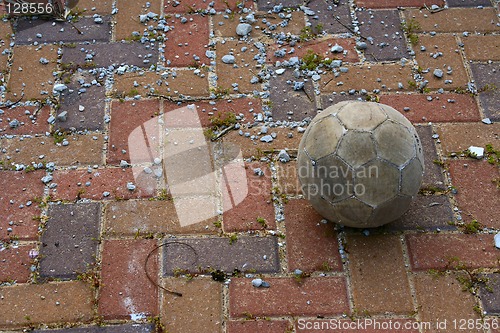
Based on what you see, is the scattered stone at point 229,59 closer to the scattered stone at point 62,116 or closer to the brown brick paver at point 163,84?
the brown brick paver at point 163,84

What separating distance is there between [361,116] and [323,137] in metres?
0.22

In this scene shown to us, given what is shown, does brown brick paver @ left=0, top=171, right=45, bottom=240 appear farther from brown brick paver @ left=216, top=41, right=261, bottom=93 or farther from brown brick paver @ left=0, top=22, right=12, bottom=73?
brown brick paver @ left=216, top=41, right=261, bottom=93

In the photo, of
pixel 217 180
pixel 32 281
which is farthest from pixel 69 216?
pixel 217 180

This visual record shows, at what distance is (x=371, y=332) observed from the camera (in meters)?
3.62

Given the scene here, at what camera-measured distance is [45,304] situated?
12.2ft

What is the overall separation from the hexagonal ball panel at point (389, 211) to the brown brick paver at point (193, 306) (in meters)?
0.91

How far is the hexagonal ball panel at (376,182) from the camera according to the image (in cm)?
349

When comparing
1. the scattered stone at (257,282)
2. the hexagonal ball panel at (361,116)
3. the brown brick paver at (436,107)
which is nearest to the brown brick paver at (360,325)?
the scattered stone at (257,282)

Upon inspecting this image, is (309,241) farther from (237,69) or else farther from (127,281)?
(237,69)

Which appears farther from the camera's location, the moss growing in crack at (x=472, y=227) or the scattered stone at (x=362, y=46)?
the scattered stone at (x=362, y=46)

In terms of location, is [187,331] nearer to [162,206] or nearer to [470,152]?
[162,206]

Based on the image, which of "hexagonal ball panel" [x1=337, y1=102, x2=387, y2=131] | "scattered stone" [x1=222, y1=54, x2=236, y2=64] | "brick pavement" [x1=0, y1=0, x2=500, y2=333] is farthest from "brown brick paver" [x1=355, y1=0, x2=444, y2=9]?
"hexagonal ball panel" [x1=337, y1=102, x2=387, y2=131]

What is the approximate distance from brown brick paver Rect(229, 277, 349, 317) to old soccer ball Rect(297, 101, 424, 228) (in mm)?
397

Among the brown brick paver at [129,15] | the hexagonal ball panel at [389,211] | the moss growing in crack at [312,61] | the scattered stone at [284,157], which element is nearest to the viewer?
the hexagonal ball panel at [389,211]
